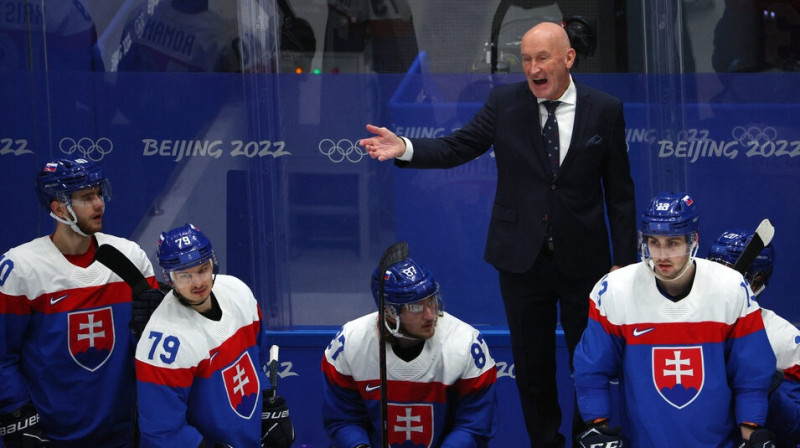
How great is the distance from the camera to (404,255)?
11.7 feet

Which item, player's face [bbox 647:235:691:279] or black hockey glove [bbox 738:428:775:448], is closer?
black hockey glove [bbox 738:428:775:448]

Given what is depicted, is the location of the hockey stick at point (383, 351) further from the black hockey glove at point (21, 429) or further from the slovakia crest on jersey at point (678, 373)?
the black hockey glove at point (21, 429)

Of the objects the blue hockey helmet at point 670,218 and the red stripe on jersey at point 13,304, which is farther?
the red stripe on jersey at point 13,304

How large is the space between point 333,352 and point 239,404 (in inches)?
15.0

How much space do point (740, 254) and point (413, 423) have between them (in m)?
1.23

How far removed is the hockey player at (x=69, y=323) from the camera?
362 centimetres

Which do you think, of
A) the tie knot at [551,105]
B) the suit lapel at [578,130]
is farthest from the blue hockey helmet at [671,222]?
the tie knot at [551,105]

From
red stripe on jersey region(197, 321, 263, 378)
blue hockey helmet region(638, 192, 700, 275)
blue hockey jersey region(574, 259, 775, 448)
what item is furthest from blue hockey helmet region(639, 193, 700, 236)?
red stripe on jersey region(197, 321, 263, 378)

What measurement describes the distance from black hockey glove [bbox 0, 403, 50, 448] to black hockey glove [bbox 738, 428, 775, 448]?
87.2 inches

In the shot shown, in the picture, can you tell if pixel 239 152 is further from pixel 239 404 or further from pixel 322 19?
pixel 239 404

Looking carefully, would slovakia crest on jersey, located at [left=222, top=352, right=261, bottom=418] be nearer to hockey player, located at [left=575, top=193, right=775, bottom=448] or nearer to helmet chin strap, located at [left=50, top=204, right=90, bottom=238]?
helmet chin strap, located at [left=50, top=204, right=90, bottom=238]

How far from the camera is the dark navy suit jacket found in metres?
3.72

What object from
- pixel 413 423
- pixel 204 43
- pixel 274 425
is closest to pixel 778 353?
pixel 413 423

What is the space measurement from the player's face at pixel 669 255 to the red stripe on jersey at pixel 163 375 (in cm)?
142
